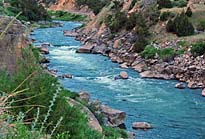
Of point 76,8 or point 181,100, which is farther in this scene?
point 76,8

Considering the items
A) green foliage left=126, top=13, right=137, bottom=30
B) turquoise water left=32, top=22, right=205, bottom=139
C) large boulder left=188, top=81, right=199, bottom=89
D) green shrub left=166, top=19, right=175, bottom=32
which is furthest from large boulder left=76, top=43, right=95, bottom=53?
large boulder left=188, top=81, right=199, bottom=89

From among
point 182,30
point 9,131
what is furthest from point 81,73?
point 9,131

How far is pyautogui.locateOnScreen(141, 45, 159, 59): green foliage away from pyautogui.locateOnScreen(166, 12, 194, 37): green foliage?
3.22 m

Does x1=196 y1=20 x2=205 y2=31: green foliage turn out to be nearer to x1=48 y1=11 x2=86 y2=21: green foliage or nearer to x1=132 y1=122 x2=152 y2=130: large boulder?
x1=132 y1=122 x2=152 y2=130: large boulder

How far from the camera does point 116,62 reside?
3819cm

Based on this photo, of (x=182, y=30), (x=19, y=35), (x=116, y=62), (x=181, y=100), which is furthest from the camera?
(x=182, y=30)

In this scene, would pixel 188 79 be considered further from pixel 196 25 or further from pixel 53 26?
pixel 53 26

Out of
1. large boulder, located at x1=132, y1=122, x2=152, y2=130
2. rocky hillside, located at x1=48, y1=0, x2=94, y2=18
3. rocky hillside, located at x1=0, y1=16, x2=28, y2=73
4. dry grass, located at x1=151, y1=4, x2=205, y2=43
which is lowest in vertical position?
rocky hillside, located at x1=48, y1=0, x2=94, y2=18

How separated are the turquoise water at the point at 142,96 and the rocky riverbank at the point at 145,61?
125 centimetres

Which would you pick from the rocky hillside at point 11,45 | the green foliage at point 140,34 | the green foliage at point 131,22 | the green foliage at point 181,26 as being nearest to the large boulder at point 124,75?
the green foliage at point 140,34

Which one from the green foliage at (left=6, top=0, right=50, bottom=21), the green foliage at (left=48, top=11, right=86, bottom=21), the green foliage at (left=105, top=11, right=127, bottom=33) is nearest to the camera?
the green foliage at (left=105, top=11, right=127, bottom=33)

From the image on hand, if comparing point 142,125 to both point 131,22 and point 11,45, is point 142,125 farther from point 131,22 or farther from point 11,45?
point 131,22

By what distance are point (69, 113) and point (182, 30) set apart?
31875 mm

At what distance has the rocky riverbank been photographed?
32656 mm
